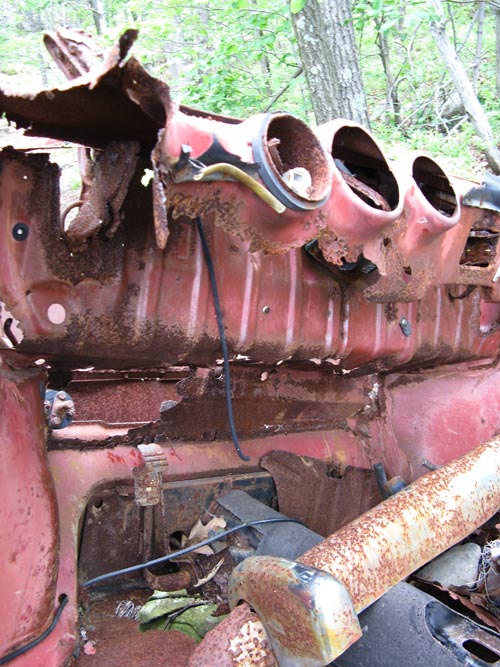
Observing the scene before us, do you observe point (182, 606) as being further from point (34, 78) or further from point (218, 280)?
point (34, 78)

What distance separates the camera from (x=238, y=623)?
4.73ft

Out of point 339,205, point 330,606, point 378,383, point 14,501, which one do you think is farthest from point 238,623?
point 378,383

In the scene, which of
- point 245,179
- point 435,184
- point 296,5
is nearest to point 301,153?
point 245,179

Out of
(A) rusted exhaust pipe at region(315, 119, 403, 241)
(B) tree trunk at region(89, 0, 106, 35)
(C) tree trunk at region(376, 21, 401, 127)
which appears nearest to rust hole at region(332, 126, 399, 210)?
(A) rusted exhaust pipe at region(315, 119, 403, 241)

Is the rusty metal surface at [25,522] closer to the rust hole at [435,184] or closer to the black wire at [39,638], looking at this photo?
the black wire at [39,638]

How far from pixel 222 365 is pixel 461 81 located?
4686 mm

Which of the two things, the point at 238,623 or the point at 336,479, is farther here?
the point at 336,479

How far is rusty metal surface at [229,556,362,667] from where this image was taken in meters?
1.32

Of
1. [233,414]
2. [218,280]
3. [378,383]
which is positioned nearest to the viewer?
[218,280]

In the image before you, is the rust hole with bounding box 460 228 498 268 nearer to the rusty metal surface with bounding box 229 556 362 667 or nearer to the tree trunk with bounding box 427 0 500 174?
the rusty metal surface with bounding box 229 556 362 667

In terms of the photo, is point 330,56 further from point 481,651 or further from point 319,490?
point 481,651

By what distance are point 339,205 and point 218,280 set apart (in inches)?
15.1

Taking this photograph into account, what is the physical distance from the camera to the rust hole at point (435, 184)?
6.17ft

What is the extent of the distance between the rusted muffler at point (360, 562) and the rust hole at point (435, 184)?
0.77m
